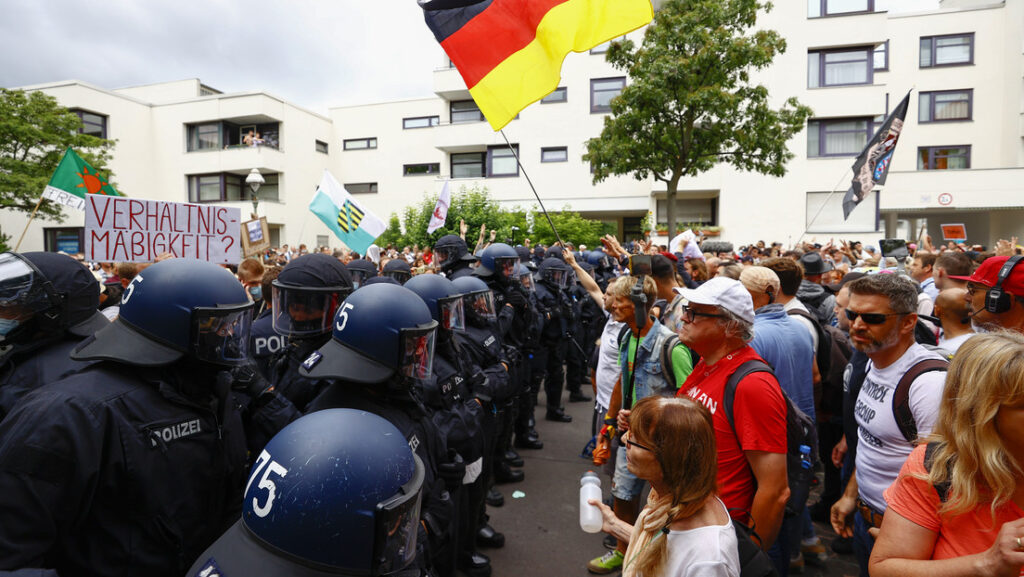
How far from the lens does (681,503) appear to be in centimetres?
192

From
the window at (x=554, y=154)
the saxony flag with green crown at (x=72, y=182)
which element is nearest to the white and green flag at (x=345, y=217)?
the saxony flag with green crown at (x=72, y=182)

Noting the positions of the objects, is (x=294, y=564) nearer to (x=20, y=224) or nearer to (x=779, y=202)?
(x=779, y=202)

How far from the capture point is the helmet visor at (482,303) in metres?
4.62

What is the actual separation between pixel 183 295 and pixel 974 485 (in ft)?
8.75

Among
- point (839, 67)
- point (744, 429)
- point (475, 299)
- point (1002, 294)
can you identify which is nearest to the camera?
point (744, 429)

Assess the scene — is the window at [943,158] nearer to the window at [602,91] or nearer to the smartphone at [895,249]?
the window at [602,91]

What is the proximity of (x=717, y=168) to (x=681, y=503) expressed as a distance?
84.7ft

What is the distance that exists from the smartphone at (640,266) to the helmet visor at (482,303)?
124 cm

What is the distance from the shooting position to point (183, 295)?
204 centimetres

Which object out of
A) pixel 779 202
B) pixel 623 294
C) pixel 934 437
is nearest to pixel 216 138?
pixel 779 202

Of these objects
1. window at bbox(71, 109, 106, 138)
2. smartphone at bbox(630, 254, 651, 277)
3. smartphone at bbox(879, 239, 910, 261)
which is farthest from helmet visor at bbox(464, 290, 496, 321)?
window at bbox(71, 109, 106, 138)

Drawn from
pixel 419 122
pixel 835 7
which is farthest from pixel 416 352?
pixel 419 122

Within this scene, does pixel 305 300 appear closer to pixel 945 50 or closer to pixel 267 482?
pixel 267 482

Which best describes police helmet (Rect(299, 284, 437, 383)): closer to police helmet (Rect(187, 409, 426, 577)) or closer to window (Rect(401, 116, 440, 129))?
police helmet (Rect(187, 409, 426, 577))
